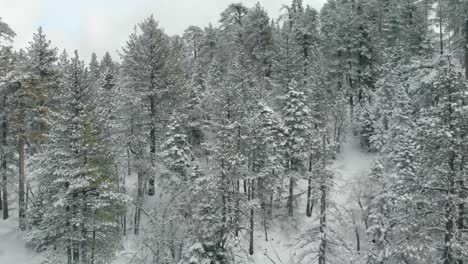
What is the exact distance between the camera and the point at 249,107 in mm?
31547

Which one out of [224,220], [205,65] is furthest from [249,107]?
[205,65]

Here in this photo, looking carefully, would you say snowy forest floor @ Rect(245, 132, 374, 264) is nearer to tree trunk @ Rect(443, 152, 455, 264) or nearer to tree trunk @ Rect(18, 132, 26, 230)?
tree trunk @ Rect(443, 152, 455, 264)

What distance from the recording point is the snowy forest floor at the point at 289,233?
91.9ft

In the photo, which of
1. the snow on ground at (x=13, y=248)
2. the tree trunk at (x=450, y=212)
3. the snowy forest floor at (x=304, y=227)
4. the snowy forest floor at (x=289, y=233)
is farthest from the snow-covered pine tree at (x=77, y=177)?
the tree trunk at (x=450, y=212)

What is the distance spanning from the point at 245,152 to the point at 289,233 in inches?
359

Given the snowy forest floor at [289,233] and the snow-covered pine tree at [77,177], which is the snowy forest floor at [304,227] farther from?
the snow-covered pine tree at [77,177]

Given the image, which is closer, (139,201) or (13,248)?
(13,248)

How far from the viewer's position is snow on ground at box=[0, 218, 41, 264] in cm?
2750

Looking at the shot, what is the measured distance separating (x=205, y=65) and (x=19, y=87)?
35762 mm

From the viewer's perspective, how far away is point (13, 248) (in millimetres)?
28609

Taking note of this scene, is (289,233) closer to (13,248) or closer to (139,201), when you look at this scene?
(139,201)

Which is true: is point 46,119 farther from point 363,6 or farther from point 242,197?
point 363,6

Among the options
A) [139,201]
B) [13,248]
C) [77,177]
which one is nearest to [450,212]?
[77,177]

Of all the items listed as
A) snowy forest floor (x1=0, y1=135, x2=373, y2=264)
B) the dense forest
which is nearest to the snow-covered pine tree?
the dense forest
